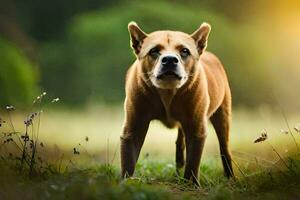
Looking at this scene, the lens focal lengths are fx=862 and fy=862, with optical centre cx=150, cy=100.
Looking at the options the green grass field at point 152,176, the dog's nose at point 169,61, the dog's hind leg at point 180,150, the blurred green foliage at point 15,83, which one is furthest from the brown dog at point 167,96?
the blurred green foliage at point 15,83

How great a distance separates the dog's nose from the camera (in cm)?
797

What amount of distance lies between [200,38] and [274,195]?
92.5 inches

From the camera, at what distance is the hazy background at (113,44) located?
19.0 m

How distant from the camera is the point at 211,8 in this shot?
21.9 m

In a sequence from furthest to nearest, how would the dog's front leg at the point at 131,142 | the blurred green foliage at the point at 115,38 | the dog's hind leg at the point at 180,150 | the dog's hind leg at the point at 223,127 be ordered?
1. the blurred green foliage at the point at 115,38
2. the dog's hind leg at the point at 180,150
3. the dog's hind leg at the point at 223,127
4. the dog's front leg at the point at 131,142

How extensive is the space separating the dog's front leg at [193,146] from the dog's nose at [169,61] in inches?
→ 31.2

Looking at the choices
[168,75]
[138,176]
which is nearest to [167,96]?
[168,75]

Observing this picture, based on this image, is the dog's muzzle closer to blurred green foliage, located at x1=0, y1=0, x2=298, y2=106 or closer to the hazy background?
the hazy background

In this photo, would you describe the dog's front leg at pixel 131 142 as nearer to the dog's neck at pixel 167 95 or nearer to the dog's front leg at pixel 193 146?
the dog's neck at pixel 167 95

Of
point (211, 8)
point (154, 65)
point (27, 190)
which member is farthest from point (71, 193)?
point (211, 8)

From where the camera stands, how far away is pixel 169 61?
797 cm

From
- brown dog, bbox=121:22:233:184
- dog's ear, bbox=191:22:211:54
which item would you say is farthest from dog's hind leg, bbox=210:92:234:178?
dog's ear, bbox=191:22:211:54

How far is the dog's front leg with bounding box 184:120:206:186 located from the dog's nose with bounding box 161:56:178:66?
0.79 meters

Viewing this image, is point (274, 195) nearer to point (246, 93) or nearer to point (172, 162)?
point (172, 162)
